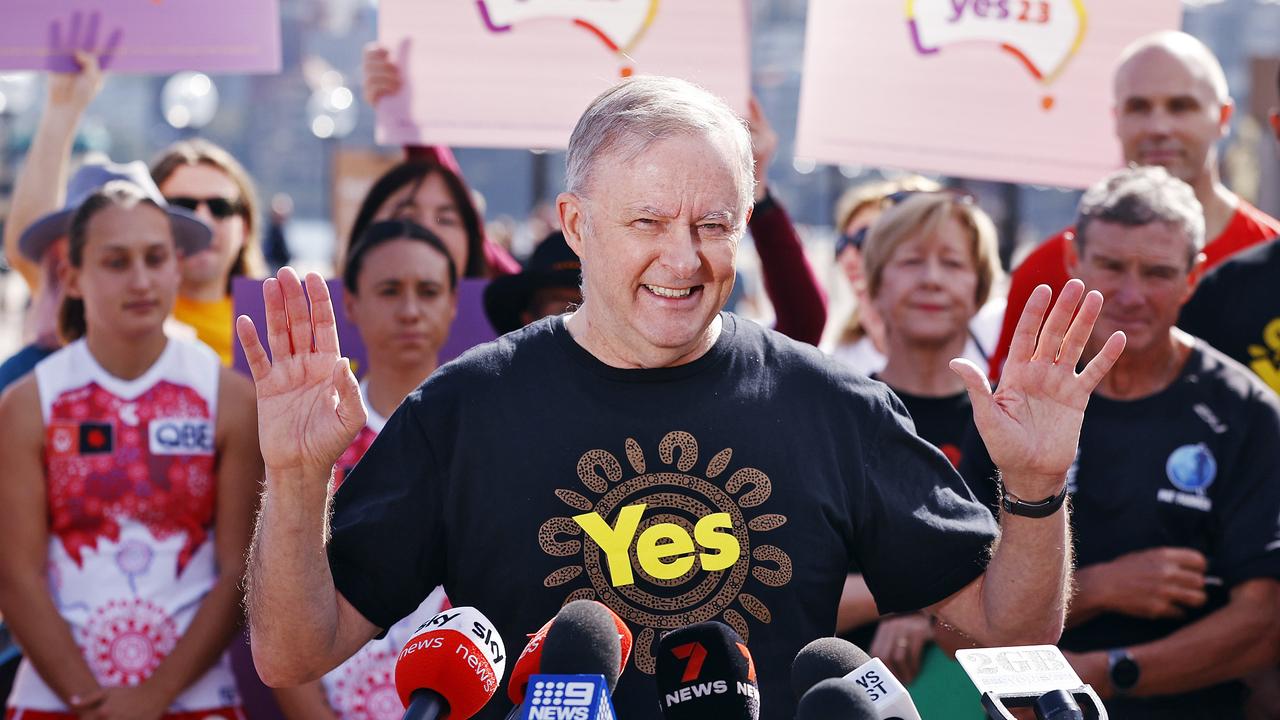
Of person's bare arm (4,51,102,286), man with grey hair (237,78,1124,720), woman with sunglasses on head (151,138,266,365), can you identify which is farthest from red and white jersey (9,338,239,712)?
man with grey hair (237,78,1124,720)

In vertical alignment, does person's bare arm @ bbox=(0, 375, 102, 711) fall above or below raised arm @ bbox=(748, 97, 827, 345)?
below

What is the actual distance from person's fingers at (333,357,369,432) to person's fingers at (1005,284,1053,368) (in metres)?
1.14

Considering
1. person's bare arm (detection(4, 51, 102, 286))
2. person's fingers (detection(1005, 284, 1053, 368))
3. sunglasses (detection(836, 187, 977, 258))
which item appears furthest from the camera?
person's bare arm (detection(4, 51, 102, 286))

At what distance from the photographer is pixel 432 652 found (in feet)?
7.09

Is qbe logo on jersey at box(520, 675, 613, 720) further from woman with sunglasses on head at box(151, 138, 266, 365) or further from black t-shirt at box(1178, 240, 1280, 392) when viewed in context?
woman with sunglasses on head at box(151, 138, 266, 365)

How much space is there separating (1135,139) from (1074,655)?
193 cm

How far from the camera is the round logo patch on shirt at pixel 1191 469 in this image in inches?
150

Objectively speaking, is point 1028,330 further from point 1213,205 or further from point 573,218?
point 1213,205

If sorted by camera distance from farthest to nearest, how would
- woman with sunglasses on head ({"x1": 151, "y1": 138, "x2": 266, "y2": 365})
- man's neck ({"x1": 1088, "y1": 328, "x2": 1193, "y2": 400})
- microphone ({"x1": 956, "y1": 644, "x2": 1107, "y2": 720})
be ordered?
woman with sunglasses on head ({"x1": 151, "y1": 138, "x2": 266, "y2": 365}) < man's neck ({"x1": 1088, "y1": 328, "x2": 1193, "y2": 400}) < microphone ({"x1": 956, "y1": 644, "x2": 1107, "y2": 720})

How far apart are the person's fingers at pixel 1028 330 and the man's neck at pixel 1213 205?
8.37 ft

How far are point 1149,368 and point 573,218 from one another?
1.89 metres

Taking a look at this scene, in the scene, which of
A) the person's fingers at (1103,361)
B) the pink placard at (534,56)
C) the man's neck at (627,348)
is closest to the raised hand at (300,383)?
the man's neck at (627,348)

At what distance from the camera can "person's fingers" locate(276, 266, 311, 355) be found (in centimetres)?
259

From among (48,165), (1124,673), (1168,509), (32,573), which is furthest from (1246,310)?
(48,165)
